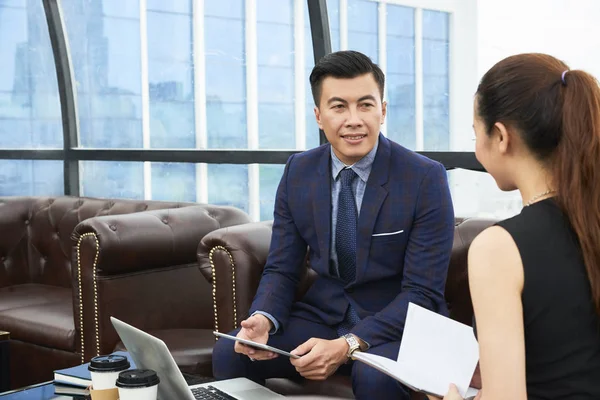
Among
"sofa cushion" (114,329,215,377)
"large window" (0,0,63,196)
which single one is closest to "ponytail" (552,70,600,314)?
"sofa cushion" (114,329,215,377)

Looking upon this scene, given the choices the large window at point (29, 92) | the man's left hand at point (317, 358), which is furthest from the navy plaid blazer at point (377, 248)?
the large window at point (29, 92)

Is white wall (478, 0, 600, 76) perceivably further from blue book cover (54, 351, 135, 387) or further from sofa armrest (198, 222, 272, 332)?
blue book cover (54, 351, 135, 387)

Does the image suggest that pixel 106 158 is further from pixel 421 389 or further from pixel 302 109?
pixel 421 389

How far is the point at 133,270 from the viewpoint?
139 inches

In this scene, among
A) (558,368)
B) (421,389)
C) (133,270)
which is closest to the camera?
(558,368)

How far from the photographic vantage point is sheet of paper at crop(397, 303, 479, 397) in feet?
5.89

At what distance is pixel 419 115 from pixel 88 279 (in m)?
1.86

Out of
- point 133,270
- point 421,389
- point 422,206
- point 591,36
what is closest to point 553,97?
point 421,389

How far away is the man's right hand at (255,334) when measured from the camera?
2377mm

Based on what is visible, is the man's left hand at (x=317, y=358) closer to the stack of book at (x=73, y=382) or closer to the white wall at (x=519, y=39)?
the stack of book at (x=73, y=382)

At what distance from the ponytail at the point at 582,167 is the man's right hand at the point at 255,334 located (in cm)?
116

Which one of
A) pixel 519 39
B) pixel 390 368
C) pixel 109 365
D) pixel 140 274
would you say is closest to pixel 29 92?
pixel 140 274

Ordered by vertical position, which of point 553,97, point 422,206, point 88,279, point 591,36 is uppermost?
point 591,36

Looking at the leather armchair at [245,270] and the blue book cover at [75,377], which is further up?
the leather armchair at [245,270]
